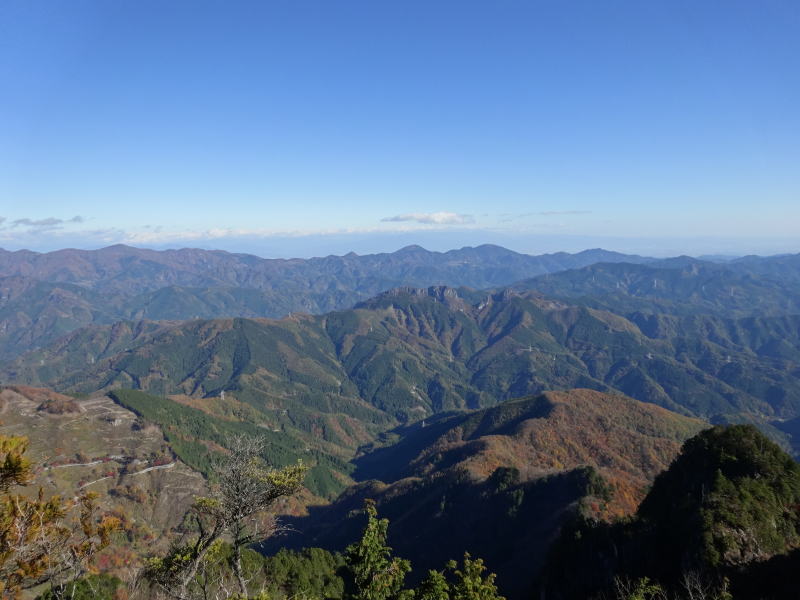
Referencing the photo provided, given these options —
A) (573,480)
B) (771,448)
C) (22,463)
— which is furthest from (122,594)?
(573,480)

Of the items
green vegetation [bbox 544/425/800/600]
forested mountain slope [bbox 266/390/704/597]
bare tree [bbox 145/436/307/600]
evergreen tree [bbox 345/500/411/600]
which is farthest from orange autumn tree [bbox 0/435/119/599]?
forested mountain slope [bbox 266/390/704/597]

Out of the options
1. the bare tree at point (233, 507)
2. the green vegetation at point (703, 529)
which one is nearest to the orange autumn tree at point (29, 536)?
the bare tree at point (233, 507)

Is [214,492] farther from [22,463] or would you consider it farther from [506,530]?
[506,530]

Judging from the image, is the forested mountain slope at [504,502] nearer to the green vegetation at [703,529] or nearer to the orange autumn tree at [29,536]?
the green vegetation at [703,529]

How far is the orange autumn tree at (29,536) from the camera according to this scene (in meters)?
16.4

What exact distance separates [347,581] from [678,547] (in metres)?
60.8

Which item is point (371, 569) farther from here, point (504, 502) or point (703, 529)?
point (504, 502)

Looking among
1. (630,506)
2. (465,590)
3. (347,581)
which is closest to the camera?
(465,590)

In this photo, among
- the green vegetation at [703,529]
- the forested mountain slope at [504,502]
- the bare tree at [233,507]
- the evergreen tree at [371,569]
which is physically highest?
the bare tree at [233,507]

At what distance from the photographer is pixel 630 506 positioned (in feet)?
365

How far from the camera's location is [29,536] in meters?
17.1

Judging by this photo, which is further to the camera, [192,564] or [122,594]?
[122,594]

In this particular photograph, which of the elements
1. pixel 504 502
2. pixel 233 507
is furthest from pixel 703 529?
pixel 504 502

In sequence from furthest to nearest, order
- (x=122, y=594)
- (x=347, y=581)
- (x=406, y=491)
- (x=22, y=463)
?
1. (x=406, y=491)
2. (x=347, y=581)
3. (x=122, y=594)
4. (x=22, y=463)
